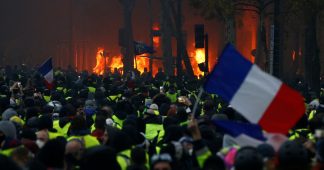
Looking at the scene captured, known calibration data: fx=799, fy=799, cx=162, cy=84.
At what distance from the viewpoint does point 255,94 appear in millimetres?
8477

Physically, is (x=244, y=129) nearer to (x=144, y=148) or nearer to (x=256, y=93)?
(x=256, y=93)

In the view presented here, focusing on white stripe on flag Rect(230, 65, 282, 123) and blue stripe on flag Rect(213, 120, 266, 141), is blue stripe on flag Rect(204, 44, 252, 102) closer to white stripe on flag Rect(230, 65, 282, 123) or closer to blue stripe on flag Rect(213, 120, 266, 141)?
white stripe on flag Rect(230, 65, 282, 123)

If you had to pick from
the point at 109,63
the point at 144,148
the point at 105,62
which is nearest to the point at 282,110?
the point at 144,148

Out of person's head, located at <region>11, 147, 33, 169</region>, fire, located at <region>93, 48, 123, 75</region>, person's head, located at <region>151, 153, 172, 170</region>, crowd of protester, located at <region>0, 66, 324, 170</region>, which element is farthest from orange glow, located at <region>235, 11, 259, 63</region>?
person's head, located at <region>151, 153, 172, 170</region>

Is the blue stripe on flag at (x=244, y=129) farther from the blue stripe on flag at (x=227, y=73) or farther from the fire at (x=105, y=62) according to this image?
the fire at (x=105, y=62)

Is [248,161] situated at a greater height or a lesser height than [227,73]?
lesser

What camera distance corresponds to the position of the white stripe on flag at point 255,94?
8.39m

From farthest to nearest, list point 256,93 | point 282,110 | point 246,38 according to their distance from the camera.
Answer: point 246,38 → point 256,93 → point 282,110

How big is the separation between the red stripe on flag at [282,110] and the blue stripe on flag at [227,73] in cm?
49

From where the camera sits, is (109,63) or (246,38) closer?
(246,38)

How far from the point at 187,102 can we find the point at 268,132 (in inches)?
368

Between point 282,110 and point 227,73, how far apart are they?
814 millimetres

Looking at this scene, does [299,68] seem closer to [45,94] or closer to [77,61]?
[77,61]

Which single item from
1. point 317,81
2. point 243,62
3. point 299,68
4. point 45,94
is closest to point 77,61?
point 299,68
